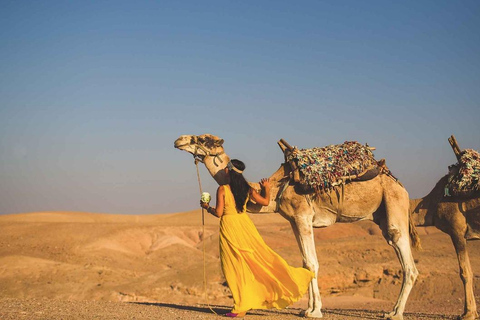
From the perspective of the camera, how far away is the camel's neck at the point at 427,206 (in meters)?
9.96

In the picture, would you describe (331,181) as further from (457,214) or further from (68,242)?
(68,242)

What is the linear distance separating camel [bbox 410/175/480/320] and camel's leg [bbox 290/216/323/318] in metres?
2.29

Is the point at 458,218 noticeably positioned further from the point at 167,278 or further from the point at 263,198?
the point at 167,278

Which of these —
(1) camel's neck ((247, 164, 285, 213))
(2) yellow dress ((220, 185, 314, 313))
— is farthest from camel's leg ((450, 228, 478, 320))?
(1) camel's neck ((247, 164, 285, 213))

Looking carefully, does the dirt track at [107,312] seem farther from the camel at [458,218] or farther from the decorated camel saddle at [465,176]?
the decorated camel saddle at [465,176]

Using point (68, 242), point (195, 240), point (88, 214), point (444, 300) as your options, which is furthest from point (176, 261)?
point (88, 214)

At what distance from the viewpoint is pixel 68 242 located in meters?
25.1

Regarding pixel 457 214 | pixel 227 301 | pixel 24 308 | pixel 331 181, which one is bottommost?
pixel 227 301

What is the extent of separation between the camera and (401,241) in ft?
30.3

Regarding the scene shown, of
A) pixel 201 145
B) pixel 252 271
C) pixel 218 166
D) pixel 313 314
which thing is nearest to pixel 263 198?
pixel 218 166

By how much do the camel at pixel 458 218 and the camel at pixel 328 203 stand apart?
1.99 ft

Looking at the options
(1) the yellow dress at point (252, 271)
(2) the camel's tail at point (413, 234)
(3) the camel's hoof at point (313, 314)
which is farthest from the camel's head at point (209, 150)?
(2) the camel's tail at point (413, 234)

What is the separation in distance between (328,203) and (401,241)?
147 centimetres

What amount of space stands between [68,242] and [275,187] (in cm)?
1838
